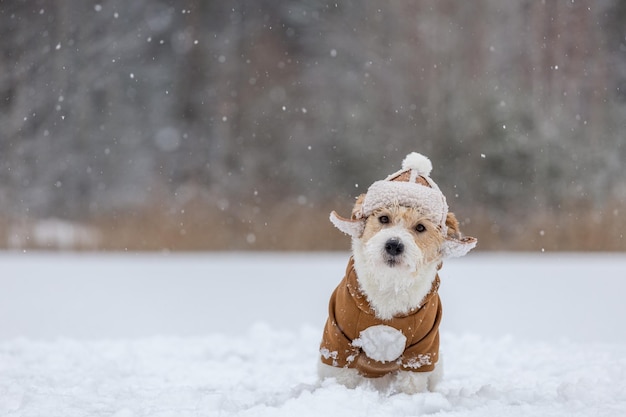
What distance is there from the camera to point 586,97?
437 inches

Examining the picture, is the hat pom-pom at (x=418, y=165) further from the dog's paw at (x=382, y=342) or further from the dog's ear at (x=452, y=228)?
the dog's paw at (x=382, y=342)

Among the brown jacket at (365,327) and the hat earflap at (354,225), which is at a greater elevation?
the hat earflap at (354,225)

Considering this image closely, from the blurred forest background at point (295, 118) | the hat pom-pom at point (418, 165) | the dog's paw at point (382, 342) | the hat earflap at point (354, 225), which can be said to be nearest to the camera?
the dog's paw at point (382, 342)

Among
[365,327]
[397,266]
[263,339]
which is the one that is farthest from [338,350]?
[263,339]

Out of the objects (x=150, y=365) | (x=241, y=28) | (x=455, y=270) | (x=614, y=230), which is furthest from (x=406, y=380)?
(x=241, y=28)

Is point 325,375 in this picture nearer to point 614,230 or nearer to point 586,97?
point 614,230

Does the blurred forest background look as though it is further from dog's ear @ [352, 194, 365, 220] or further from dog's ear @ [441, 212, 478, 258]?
dog's ear @ [441, 212, 478, 258]

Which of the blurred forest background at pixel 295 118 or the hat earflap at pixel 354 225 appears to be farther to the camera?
A: the blurred forest background at pixel 295 118

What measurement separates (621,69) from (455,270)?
176 inches

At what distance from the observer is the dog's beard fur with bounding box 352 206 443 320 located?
324 centimetres

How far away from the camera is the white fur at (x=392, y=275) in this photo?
3213 millimetres

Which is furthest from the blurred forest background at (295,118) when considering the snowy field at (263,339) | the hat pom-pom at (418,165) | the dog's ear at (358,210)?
the dog's ear at (358,210)

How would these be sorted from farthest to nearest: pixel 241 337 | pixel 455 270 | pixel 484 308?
pixel 455 270 → pixel 484 308 → pixel 241 337

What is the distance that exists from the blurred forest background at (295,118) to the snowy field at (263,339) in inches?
48.1
